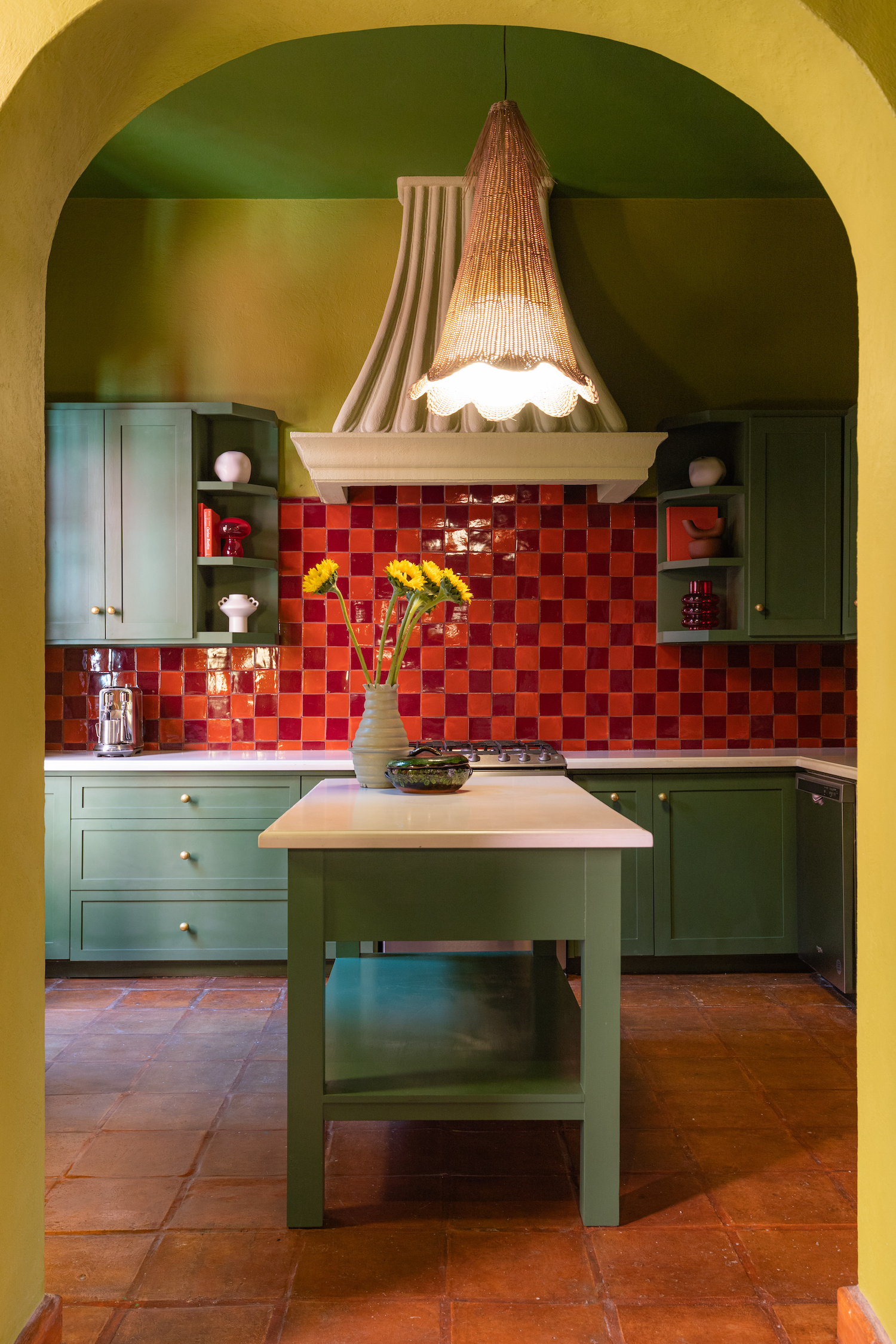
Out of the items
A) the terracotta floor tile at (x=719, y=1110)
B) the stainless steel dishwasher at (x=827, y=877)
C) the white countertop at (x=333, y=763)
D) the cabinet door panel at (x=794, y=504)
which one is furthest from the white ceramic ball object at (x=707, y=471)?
the terracotta floor tile at (x=719, y=1110)

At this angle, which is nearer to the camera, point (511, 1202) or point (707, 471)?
point (511, 1202)

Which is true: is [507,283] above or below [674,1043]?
above

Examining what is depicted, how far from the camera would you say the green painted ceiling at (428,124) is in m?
3.25

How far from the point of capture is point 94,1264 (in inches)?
75.9

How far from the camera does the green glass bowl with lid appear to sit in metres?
2.55

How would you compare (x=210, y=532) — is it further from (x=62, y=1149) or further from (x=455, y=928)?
(x=455, y=928)

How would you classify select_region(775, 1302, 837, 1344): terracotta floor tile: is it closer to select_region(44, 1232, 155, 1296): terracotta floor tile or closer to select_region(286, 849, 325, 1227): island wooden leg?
select_region(286, 849, 325, 1227): island wooden leg

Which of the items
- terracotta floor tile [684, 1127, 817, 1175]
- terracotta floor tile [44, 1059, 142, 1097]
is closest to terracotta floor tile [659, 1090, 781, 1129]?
terracotta floor tile [684, 1127, 817, 1175]

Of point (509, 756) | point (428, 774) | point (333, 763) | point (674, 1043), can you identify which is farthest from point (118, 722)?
point (674, 1043)

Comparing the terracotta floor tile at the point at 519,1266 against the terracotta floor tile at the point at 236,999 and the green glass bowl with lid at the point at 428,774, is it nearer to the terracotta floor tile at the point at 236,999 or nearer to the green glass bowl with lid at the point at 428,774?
the green glass bowl with lid at the point at 428,774

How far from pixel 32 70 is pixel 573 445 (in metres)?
2.51

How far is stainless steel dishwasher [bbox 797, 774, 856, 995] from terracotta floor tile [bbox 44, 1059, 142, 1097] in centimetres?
249

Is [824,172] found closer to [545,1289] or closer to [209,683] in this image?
[545,1289]

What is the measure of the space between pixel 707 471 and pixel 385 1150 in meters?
2.98
